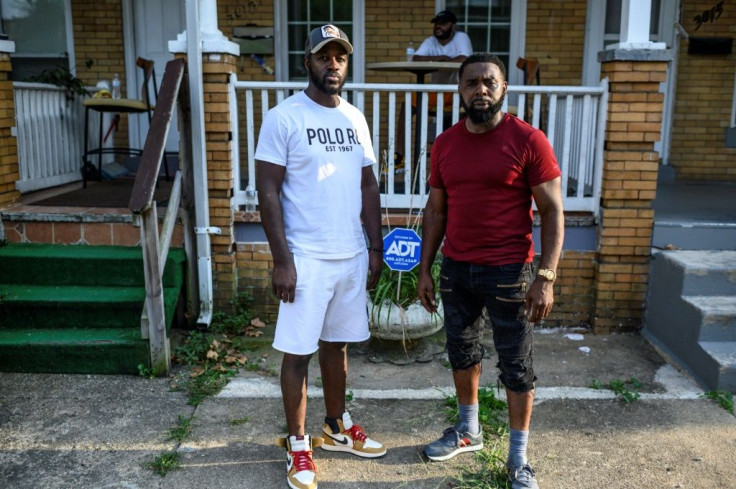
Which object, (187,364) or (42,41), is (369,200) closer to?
(187,364)

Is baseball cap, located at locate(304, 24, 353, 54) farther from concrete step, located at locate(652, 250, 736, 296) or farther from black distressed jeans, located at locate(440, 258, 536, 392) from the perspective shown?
concrete step, located at locate(652, 250, 736, 296)

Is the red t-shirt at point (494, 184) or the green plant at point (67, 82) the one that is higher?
the green plant at point (67, 82)

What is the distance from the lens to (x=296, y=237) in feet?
10.1

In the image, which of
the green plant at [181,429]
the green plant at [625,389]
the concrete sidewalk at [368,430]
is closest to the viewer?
the concrete sidewalk at [368,430]

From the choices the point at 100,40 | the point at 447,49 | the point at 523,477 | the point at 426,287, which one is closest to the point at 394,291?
the point at 426,287

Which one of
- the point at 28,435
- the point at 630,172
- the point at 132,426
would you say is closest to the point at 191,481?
the point at 132,426

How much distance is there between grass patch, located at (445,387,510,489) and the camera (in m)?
3.15

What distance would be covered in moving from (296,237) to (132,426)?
1.52m

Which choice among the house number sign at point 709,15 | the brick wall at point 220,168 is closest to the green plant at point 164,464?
the brick wall at point 220,168

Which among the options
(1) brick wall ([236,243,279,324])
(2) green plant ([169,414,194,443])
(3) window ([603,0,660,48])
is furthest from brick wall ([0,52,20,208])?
(3) window ([603,0,660,48])

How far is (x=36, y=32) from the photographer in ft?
26.6

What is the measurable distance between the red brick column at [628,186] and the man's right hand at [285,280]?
Answer: 3.02 meters

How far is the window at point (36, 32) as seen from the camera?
8.07 m

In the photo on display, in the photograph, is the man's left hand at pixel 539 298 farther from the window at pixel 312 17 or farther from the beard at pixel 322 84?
the window at pixel 312 17
